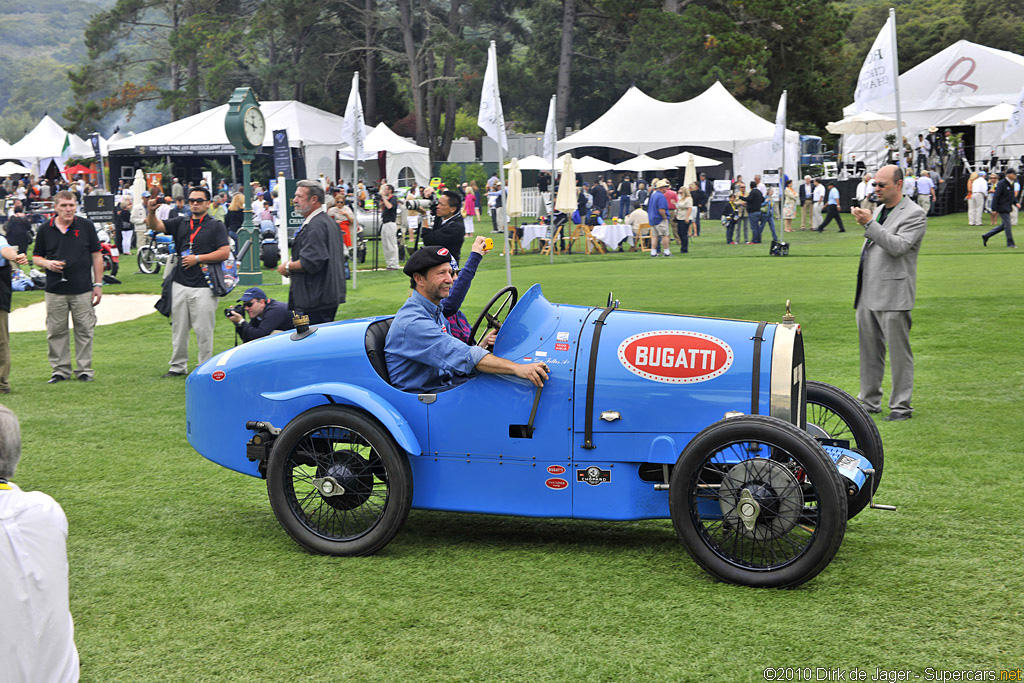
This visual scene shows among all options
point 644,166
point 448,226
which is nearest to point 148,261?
point 448,226

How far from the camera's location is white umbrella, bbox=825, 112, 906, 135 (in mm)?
32188

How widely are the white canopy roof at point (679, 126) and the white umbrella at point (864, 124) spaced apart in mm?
2388

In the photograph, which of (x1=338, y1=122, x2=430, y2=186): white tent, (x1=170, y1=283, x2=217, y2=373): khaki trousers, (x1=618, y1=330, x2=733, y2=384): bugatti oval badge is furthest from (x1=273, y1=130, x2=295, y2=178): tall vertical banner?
(x1=338, y1=122, x2=430, y2=186): white tent

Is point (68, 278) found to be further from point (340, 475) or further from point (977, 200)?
point (977, 200)

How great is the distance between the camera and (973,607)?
4117 mm

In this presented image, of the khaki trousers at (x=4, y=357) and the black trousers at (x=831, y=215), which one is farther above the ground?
the black trousers at (x=831, y=215)

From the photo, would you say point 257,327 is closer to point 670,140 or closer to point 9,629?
point 9,629

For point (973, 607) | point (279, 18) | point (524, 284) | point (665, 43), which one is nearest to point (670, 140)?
point (665, 43)

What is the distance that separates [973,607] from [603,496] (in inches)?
65.7

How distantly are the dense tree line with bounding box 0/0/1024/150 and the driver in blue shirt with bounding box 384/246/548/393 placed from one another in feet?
128

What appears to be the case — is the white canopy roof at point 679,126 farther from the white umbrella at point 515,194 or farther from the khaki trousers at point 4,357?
the khaki trousers at point 4,357

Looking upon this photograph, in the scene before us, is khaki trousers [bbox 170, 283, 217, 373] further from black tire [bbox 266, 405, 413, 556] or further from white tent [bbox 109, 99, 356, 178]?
white tent [bbox 109, 99, 356, 178]

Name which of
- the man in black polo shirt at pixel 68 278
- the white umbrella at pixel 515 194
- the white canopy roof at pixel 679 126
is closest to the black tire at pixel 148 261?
the white umbrella at pixel 515 194

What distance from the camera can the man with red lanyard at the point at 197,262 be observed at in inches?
395
